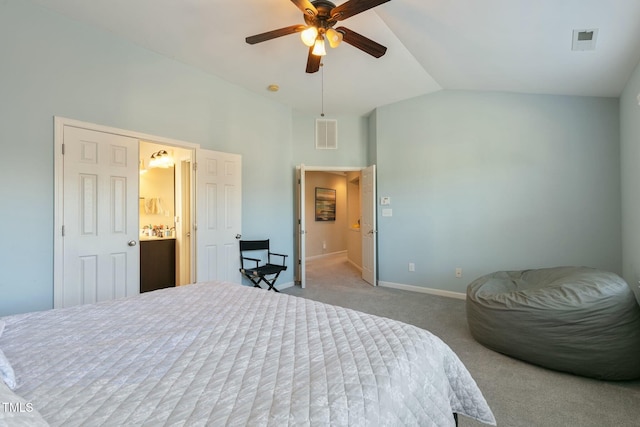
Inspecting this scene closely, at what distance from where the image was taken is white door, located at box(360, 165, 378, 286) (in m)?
4.62

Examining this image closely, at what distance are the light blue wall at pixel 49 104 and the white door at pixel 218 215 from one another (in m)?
0.28

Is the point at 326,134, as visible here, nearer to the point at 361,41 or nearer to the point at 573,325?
the point at 361,41

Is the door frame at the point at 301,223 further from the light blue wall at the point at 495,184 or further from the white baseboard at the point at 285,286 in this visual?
the light blue wall at the point at 495,184

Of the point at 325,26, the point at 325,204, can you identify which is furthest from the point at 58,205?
the point at 325,204

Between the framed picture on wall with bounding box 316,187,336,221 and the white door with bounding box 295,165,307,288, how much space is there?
9.13 feet

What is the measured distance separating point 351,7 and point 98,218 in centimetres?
277

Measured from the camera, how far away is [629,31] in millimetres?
2123

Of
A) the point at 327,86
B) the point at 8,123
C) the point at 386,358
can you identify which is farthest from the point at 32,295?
the point at 327,86

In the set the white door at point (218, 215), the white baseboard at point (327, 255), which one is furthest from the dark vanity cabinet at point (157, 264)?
the white baseboard at point (327, 255)

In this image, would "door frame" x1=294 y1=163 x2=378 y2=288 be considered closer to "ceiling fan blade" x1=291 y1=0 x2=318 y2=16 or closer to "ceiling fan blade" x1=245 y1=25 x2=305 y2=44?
"ceiling fan blade" x1=245 y1=25 x2=305 y2=44

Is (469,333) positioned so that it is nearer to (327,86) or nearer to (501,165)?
(501,165)

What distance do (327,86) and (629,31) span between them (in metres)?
2.84

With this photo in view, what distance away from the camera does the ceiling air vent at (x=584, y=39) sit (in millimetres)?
2233

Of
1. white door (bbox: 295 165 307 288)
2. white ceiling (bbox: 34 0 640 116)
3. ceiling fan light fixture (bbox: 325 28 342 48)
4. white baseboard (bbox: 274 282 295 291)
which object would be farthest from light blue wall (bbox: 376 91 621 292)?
ceiling fan light fixture (bbox: 325 28 342 48)
